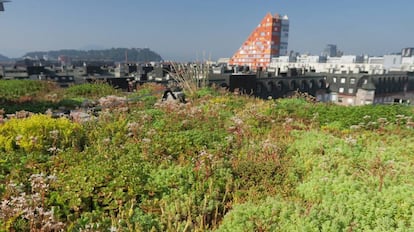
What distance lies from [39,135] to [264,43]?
112 meters

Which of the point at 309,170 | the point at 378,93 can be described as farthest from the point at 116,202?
the point at 378,93

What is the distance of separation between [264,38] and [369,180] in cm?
11207

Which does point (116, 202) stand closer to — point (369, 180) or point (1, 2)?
point (369, 180)

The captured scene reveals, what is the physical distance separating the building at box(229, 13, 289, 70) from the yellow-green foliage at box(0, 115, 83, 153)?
10325cm

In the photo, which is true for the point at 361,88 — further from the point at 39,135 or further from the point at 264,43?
the point at 264,43

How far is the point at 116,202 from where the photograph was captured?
3340 mm

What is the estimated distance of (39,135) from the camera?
200 inches

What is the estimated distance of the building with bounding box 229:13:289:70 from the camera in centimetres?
10669

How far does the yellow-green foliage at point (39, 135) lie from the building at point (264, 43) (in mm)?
103254

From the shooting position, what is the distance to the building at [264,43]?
350 ft

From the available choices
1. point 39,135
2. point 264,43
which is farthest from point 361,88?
point 264,43

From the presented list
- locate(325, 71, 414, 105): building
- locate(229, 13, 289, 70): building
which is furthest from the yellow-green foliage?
locate(229, 13, 289, 70): building

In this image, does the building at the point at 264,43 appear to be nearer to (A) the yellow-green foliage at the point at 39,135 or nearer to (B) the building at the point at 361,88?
(B) the building at the point at 361,88

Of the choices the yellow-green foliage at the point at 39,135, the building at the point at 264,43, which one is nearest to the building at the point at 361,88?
the yellow-green foliage at the point at 39,135
